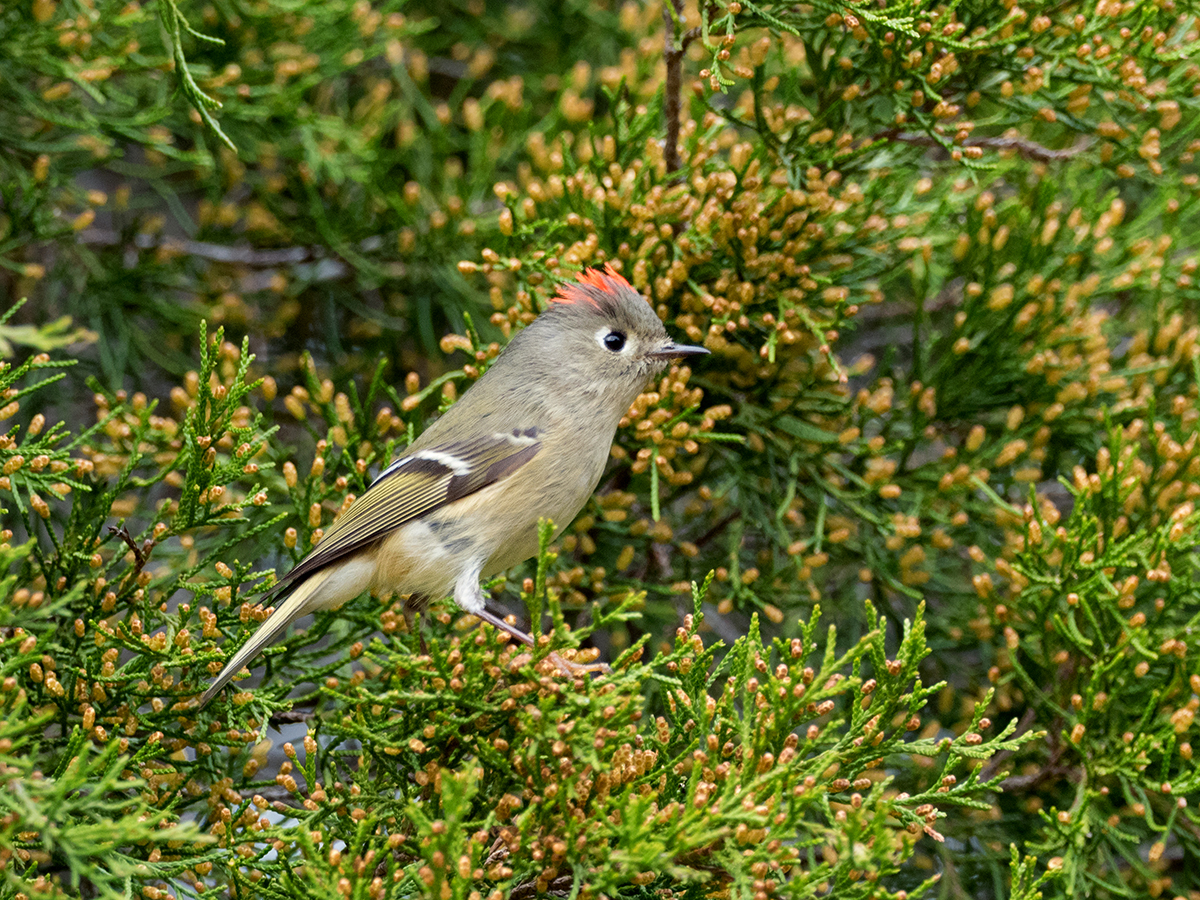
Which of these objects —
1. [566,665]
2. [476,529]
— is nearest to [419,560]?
[476,529]

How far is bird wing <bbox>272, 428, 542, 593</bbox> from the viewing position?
6.41ft

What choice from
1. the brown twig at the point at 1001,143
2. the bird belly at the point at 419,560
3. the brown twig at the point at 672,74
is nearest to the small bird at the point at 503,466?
the bird belly at the point at 419,560

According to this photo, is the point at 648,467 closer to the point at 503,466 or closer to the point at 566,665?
the point at 503,466

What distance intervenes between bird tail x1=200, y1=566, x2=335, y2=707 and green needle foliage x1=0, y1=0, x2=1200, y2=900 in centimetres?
5

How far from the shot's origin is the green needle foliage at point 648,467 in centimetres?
151

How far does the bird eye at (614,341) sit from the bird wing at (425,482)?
242 millimetres

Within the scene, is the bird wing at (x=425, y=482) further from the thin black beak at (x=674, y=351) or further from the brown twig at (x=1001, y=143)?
the brown twig at (x=1001, y=143)

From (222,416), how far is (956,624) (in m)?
1.69

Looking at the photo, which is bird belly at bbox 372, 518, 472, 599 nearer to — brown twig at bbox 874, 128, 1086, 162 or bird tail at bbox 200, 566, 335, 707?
bird tail at bbox 200, 566, 335, 707

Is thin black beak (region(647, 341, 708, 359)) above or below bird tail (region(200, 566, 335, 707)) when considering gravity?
above

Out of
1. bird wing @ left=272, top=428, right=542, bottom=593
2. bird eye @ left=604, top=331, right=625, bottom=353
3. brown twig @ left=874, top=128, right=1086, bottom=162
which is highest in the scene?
brown twig @ left=874, top=128, right=1086, bottom=162

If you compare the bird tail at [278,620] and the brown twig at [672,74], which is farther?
the brown twig at [672,74]

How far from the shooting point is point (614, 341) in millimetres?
2180

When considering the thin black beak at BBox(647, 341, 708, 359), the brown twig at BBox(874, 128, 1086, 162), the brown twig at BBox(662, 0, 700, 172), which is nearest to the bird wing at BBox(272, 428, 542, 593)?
the thin black beak at BBox(647, 341, 708, 359)
